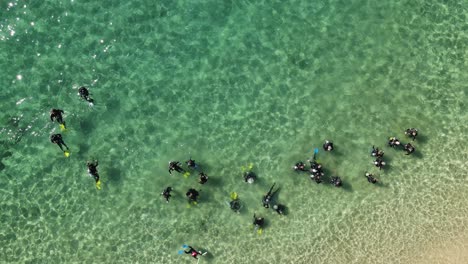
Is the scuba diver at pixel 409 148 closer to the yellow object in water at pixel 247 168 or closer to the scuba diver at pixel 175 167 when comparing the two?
the yellow object in water at pixel 247 168

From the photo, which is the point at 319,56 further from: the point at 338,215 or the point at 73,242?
the point at 73,242

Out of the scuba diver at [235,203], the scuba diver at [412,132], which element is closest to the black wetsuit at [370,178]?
the scuba diver at [412,132]

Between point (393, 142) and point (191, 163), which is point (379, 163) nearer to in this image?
point (393, 142)

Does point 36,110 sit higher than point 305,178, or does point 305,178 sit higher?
point 36,110

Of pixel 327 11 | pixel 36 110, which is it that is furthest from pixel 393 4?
pixel 36 110

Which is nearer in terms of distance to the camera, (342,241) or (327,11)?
(342,241)

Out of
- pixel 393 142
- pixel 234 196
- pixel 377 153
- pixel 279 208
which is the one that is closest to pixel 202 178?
pixel 234 196
